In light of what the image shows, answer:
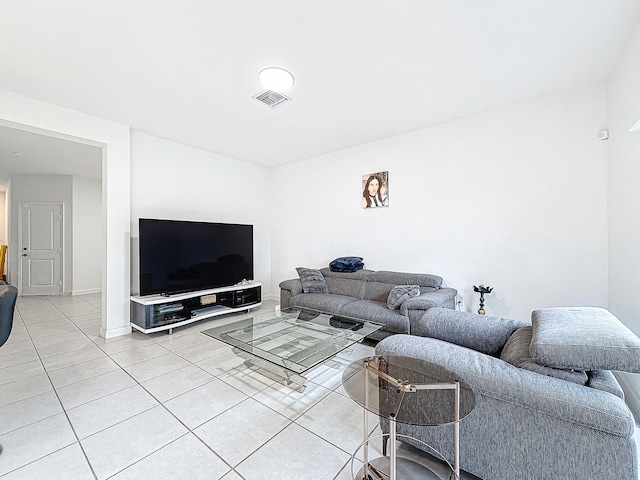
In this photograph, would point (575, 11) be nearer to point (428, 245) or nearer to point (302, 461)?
point (428, 245)

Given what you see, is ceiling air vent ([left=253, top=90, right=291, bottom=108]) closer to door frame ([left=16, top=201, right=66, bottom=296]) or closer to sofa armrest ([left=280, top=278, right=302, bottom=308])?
sofa armrest ([left=280, top=278, right=302, bottom=308])

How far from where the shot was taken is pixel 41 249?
598 centimetres

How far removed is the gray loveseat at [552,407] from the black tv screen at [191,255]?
3.23 meters

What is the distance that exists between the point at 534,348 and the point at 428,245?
8.15ft

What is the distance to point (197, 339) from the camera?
318 centimetres

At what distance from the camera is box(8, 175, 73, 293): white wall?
575 cm

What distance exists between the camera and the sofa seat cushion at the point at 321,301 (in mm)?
3288

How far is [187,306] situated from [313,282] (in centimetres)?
170

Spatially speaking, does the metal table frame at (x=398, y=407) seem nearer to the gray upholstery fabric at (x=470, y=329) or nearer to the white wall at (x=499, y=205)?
the gray upholstery fabric at (x=470, y=329)

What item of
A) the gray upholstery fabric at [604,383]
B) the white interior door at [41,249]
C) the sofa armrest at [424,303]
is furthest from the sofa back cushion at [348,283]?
the white interior door at [41,249]

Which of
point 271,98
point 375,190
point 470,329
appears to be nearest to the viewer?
point 470,329

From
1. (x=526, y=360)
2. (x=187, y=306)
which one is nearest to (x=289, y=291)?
(x=187, y=306)

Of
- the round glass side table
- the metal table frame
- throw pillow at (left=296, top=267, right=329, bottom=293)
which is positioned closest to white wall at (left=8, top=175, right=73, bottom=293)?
throw pillow at (left=296, top=267, right=329, bottom=293)

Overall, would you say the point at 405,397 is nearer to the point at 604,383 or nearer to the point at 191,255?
the point at 604,383
